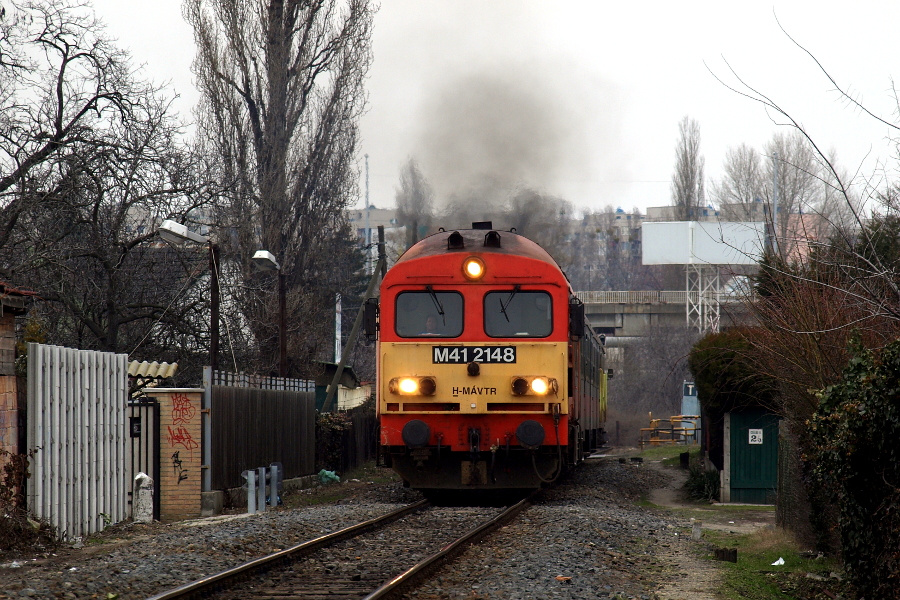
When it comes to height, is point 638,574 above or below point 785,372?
below

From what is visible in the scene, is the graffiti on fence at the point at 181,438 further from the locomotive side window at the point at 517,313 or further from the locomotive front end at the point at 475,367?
the locomotive side window at the point at 517,313

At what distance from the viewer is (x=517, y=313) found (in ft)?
41.8

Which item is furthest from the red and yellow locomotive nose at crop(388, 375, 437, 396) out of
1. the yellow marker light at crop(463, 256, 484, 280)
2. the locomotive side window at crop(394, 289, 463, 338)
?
the yellow marker light at crop(463, 256, 484, 280)

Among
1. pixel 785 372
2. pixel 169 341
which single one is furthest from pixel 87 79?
pixel 785 372

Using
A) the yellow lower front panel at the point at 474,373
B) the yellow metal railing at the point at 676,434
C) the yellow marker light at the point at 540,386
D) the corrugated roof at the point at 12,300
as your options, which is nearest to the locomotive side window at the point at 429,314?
the yellow lower front panel at the point at 474,373

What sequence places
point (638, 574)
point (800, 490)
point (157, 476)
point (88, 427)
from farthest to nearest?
1. point (157, 476)
2. point (88, 427)
3. point (800, 490)
4. point (638, 574)

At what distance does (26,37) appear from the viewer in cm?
1797

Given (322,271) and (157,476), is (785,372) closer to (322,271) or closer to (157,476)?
(157,476)

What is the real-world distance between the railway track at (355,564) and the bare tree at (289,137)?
15137 mm

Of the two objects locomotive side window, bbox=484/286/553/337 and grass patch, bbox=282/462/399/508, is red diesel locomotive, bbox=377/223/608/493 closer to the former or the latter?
locomotive side window, bbox=484/286/553/337

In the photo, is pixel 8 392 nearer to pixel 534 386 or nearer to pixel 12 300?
pixel 12 300

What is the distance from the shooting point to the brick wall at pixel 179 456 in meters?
13.3

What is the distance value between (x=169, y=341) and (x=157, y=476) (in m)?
7.84

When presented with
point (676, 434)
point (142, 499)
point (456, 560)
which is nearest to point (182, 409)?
point (142, 499)
